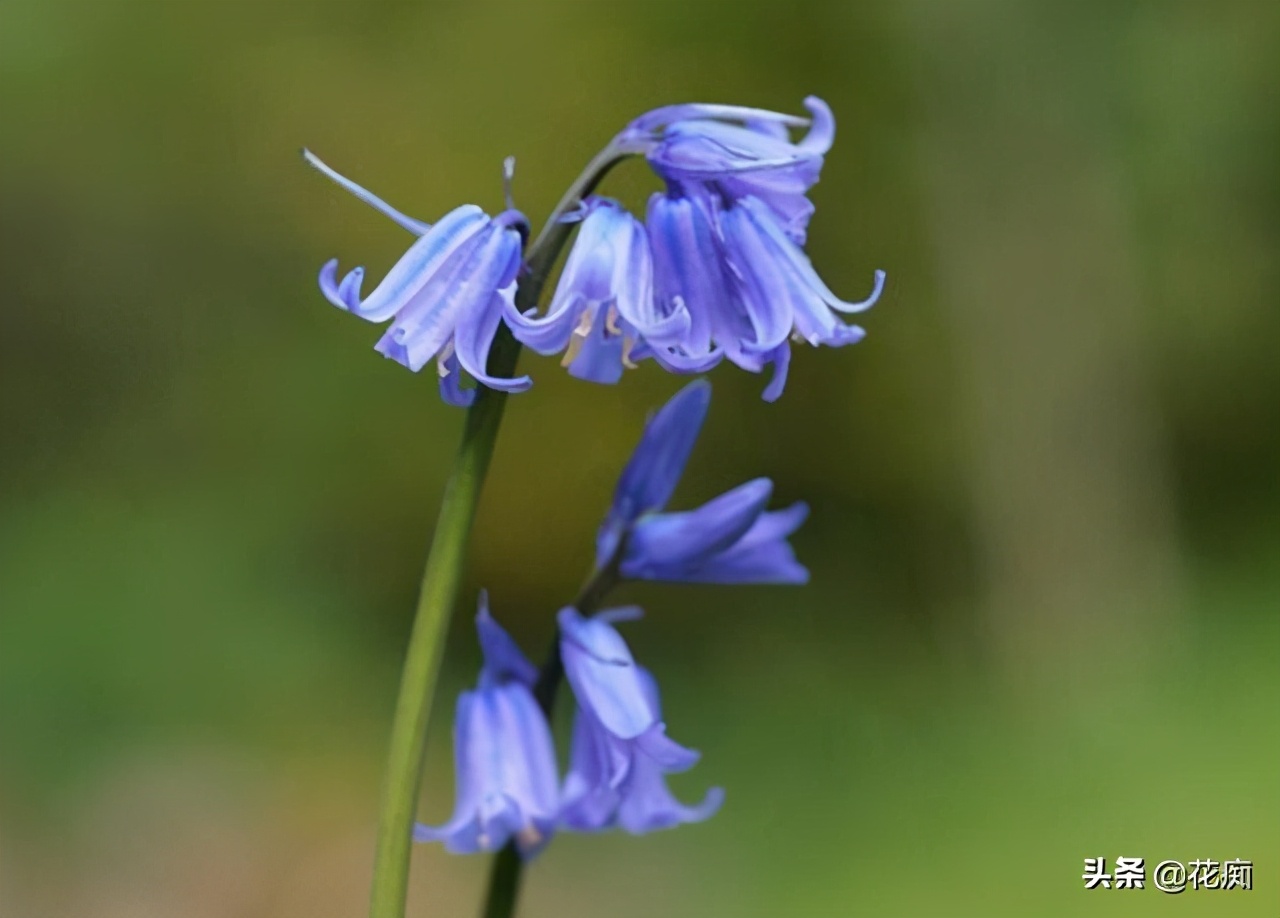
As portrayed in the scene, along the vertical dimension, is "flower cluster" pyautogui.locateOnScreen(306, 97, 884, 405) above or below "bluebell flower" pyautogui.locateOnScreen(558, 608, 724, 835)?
above

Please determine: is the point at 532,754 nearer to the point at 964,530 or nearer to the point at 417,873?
the point at 417,873

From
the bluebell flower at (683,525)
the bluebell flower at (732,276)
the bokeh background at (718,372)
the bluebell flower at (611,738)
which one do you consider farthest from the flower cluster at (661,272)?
the bokeh background at (718,372)

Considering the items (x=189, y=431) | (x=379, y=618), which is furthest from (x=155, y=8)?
(x=379, y=618)

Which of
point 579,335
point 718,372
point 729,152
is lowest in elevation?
point 718,372

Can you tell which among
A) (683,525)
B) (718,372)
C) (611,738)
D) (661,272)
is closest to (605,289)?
(661,272)

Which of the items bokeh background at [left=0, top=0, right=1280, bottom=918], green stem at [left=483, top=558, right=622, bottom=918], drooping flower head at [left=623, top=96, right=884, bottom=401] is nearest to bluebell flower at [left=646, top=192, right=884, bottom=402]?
drooping flower head at [left=623, top=96, right=884, bottom=401]

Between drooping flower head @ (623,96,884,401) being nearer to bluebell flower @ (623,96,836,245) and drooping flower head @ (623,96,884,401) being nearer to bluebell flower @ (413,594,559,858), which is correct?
bluebell flower @ (623,96,836,245)

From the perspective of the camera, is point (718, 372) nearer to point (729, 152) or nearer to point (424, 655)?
point (729, 152)
